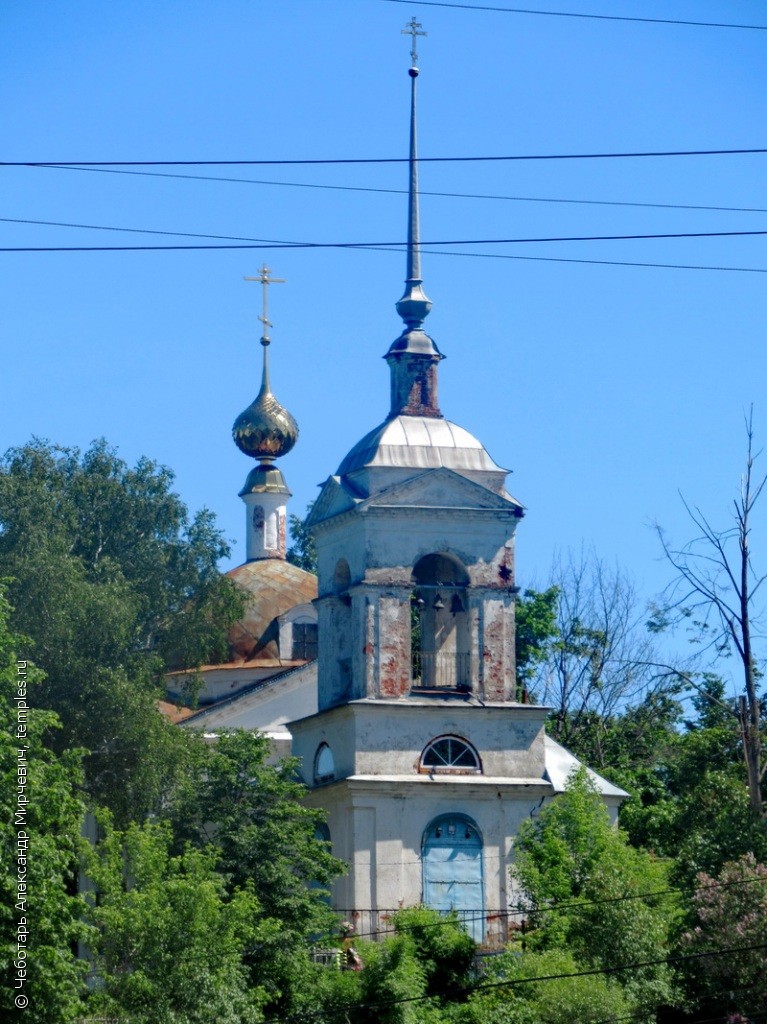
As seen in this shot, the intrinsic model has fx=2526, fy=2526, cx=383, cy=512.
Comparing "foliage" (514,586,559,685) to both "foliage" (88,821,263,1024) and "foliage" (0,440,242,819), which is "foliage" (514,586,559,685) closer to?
"foliage" (0,440,242,819)

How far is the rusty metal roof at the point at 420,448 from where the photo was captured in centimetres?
4375

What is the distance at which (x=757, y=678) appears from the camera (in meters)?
54.9

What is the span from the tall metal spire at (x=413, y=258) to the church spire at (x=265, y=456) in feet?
40.3

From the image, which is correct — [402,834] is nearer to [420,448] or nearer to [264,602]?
[420,448]

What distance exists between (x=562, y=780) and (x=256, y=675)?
30.2 feet

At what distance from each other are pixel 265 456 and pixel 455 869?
18.9 metres

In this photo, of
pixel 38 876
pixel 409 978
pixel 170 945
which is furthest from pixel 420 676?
pixel 38 876

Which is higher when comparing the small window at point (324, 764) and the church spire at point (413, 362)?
the church spire at point (413, 362)

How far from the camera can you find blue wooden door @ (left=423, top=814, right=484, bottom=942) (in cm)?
4212

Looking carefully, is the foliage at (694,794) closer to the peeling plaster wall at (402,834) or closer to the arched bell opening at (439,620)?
the peeling plaster wall at (402,834)

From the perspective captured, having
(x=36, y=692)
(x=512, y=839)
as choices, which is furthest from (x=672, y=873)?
(x=36, y=692)

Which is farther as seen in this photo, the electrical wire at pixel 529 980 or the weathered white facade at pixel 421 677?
the weathered white facade at pixel 421 677

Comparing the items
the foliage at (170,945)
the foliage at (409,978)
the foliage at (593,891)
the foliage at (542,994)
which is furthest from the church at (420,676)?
the foliage at (170,945)

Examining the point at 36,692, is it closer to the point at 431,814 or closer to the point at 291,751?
the point at 291,751
